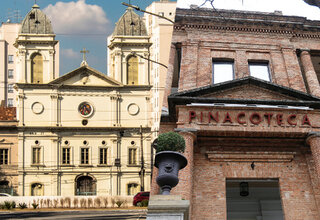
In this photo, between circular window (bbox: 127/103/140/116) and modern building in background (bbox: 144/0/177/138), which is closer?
circular window (bbox: 127/103/140/116)

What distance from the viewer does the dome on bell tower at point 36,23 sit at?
17.2ft

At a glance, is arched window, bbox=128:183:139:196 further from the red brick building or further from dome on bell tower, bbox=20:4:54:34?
the red brick building

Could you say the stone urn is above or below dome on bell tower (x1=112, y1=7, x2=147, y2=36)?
below

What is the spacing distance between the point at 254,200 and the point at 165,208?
26.9 ft

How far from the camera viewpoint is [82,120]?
5570mm

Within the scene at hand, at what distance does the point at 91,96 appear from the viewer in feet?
18.6

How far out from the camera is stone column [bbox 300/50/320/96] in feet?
45.5

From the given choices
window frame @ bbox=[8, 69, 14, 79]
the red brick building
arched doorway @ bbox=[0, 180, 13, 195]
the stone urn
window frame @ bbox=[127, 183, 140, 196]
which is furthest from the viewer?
the red brick building

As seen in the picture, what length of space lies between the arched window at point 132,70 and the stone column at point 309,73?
876 cm

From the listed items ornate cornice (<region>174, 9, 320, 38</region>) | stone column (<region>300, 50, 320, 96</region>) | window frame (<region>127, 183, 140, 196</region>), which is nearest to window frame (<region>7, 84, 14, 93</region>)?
window frame (<region>127, 183, 140, 196</region>)

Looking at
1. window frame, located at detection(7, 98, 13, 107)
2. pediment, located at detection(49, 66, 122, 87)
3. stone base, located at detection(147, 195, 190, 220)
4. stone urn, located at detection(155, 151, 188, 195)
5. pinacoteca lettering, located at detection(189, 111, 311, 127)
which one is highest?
pinacoteca lettering, located at detection(189, 111, 311, 127)

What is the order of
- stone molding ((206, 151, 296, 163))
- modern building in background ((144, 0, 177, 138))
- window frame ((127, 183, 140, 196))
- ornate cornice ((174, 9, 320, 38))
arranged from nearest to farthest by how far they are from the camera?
window frame ((127, 183, 140, 196)) → modern building in background ((144, 0, 177, 138)) → stone molding ((206, 151, 296, 163)) → ornate cornice ((174, 9, 320, 38))

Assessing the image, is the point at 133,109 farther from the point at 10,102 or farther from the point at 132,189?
the point at 10,102

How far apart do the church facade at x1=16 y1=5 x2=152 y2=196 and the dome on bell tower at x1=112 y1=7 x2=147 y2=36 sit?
0.04 ft
